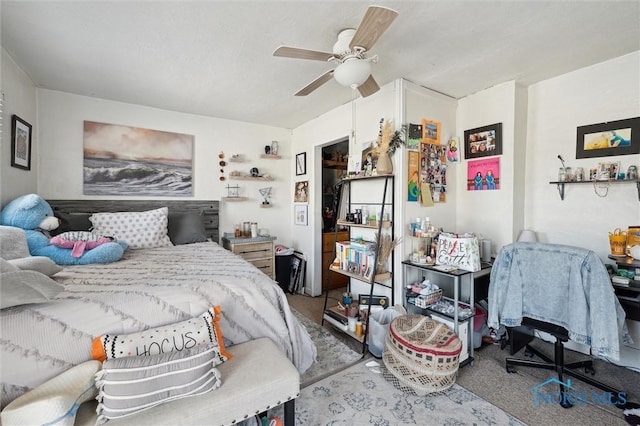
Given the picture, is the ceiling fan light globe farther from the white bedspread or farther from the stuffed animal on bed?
the stuffed animal on bed

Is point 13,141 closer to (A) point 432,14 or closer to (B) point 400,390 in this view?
(A) point 432,14

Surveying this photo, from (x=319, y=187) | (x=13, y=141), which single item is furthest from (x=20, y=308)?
(x=319, y=187)

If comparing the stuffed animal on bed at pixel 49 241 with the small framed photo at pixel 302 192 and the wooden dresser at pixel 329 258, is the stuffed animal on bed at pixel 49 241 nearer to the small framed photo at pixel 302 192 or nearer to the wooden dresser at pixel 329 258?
the small framed photo at pixel 302 192

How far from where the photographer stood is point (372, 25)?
4.60ft

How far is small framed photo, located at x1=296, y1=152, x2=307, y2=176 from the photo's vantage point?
3.91 m

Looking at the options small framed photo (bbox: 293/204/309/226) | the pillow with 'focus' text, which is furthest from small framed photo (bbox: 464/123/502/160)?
Result: the pillow with 'focus' text

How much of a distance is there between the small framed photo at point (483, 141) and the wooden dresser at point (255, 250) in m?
2.53

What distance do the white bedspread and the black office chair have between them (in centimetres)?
139

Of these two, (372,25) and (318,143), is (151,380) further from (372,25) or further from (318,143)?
(318,143)

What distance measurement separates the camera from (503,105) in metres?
2.56

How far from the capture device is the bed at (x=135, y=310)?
1.11 m

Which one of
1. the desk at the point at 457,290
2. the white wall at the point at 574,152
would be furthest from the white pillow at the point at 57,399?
the white wall at the point at 574,152

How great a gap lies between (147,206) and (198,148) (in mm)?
934

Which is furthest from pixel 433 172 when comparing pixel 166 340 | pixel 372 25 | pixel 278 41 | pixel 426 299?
pixel 166 340
